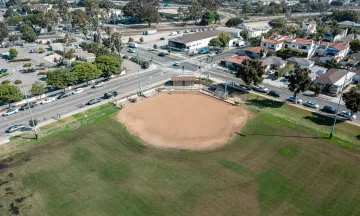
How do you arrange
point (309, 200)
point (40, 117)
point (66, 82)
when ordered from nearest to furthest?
1. point (309, 200)
2. point (40, 117)
3. point (66, 82)

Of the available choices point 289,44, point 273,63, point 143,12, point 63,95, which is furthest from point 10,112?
point 143,12

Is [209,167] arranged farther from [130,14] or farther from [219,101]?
[130,14]

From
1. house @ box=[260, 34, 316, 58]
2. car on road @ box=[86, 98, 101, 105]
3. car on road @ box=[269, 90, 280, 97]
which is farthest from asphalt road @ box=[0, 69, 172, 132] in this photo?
house @ box=[260, 34, 316, 58]

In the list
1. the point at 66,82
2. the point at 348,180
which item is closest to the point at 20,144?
the point at 66,82

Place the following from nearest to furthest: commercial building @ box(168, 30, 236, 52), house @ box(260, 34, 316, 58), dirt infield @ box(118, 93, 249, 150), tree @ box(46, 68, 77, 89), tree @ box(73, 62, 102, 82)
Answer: dirt infield @ box(118, 93, 249, 150) → tree @ box(46, 68, 77, 89) → tree @ box(73, 62, 102, 82) → house @ box(260, 34, 316, 58) → commercial building @ box(168, 30, 236, 52)

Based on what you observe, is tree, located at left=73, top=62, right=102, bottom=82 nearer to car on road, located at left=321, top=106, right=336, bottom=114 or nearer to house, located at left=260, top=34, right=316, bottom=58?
car on road, located at left=321, top=106, right=336, bottom=114

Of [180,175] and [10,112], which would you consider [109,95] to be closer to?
[10,112]
